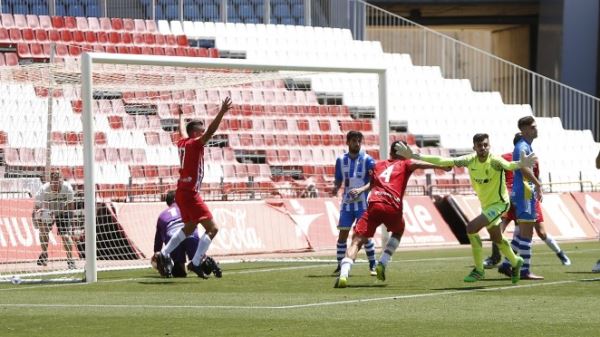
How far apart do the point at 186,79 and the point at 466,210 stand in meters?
8.59

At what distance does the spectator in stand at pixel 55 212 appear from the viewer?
21.3 meters

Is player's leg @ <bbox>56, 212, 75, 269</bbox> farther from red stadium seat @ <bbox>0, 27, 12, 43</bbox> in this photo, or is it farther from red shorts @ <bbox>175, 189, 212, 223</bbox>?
red stadium seat @ <bbox>0, 27, 12, 43</bbox>

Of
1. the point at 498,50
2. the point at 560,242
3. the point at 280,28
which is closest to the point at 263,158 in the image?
the point at 560,242

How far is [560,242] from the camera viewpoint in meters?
28.5

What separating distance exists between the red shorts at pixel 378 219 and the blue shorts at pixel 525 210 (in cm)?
157

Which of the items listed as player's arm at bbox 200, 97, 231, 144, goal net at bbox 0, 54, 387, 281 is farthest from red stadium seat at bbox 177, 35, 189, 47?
player's arm at bbox 200, 97, 231, 144

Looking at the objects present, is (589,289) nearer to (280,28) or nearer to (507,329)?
(507,329)

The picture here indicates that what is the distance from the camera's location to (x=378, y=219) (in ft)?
54.6

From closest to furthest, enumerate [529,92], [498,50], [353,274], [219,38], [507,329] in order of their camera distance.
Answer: [507,329], [353,274], [219,38], [529,92], [498,50]

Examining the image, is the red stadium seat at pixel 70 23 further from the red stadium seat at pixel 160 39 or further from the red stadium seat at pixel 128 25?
the red stadium seat at pixel 160 39

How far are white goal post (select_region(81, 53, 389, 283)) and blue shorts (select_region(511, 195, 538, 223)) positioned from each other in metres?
4.56

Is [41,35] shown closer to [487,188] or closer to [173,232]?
[173,232]

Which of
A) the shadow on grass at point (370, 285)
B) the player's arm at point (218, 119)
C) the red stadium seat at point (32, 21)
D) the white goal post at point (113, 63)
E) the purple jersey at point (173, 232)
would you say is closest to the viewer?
the shadow on grass at point (370, 285)

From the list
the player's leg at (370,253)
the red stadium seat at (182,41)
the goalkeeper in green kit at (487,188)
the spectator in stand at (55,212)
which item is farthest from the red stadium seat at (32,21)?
the goalkeeper in green kit at (487,188)
